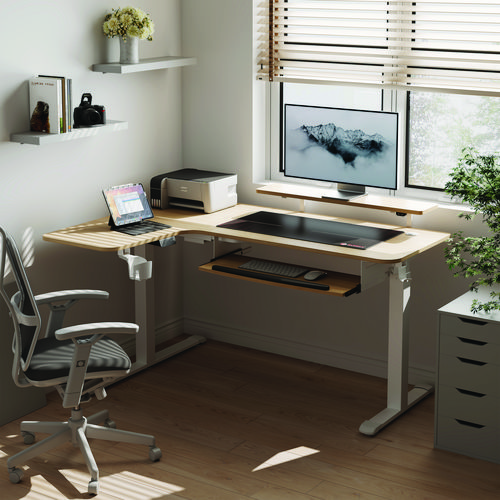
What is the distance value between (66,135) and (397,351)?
1767mm

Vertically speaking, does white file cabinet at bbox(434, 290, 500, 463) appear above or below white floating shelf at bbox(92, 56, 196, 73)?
below

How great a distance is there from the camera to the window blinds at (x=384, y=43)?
3.80 m

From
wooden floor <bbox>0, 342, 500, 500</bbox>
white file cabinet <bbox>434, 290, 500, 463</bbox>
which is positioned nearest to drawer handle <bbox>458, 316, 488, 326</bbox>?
white file cabinet <bbox>434, 290, 500, 463</bbox>

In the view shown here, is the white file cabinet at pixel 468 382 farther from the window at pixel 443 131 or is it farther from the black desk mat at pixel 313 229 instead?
the window at pixel 443 131

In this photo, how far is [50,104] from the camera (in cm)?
374

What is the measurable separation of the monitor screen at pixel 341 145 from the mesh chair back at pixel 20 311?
61.7 inches

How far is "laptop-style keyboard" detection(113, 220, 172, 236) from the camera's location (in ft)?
12.9

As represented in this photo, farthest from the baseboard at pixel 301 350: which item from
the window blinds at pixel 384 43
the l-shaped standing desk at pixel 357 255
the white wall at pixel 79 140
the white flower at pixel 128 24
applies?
the white flower at pixel 128 24

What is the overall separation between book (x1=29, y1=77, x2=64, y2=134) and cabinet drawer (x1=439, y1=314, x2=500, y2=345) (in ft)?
6.10

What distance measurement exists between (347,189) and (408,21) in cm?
83

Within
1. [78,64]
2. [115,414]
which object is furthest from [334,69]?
[115,414]

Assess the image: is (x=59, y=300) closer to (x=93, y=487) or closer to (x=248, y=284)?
(x=93, y=487)

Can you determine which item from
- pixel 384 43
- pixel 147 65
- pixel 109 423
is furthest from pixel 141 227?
pixel 384 43

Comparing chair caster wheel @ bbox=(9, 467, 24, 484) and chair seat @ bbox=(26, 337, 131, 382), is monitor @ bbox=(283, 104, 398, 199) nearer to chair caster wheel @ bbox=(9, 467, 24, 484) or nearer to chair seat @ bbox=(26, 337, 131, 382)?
chair seat @ bbox=(26, 337, 131, 382)
